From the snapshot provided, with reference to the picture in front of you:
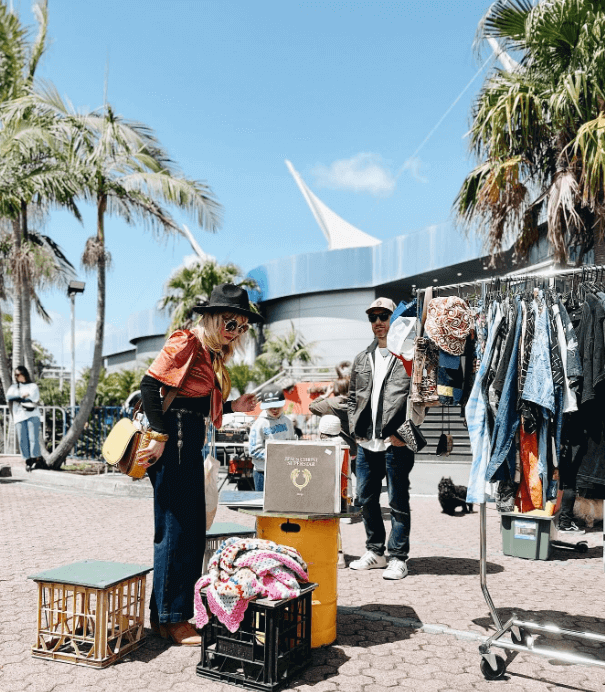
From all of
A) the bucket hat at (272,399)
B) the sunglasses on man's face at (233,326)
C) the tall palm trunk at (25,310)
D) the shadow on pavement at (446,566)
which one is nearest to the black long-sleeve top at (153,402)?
the sunglasses on man's face at (233,326)

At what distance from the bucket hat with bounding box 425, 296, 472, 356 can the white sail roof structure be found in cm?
4900

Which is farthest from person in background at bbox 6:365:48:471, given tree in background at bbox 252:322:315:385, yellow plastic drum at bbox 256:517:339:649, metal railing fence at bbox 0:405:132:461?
tree in background at bbox 252:322:315:385

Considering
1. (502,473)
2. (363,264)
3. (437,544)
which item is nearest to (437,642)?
(502,473)

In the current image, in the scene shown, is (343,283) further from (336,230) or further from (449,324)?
(449,324)

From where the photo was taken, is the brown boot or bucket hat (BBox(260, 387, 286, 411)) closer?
the brown boot

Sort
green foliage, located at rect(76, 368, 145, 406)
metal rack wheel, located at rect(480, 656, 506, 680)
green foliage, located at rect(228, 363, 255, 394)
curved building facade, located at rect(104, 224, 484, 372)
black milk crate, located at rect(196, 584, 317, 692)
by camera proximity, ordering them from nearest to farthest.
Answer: black milk crate, located at rect(196, 584, 317, 692) < metal rack wheel, located at rect(480, 656, 506, 680) < green foliage, located at rect(76, 368, 145, 406) < green foliage, located at rect(228, 363, 255, 394) < curved building facade, located at rect(104, 224, 484, 372)

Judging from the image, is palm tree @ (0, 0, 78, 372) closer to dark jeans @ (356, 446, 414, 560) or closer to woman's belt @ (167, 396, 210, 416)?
dark jeans @ (356, 446, 414, 560)

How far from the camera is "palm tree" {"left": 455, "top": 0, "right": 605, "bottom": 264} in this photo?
931cm

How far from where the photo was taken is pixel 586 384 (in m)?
3.49

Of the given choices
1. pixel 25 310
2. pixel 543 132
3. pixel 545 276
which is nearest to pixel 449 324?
pixel 545 276

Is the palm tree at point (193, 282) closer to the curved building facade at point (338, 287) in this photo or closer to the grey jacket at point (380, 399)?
the curved building facade at point (338, 287)

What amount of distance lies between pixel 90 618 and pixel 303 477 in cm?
150

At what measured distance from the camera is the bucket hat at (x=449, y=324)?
13.1 feet

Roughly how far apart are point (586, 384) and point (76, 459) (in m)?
14.5
